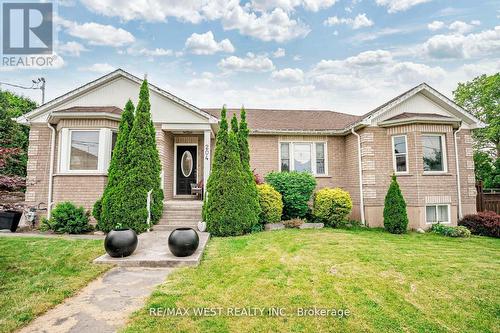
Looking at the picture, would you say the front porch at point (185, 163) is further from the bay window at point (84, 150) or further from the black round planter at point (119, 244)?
the black round planter at point (119, 244)

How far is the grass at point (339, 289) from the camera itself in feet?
10.2

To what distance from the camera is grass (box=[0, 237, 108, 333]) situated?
333cm

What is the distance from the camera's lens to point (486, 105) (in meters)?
21.4

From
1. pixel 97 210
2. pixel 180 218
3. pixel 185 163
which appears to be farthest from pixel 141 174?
pixel 185 163

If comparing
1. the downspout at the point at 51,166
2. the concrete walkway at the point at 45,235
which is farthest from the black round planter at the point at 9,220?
the downspout at the point at 51,166

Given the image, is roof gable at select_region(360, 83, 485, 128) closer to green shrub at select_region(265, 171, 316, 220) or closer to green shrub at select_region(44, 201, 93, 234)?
green shrub at select_region(265, 171, 316, 220)

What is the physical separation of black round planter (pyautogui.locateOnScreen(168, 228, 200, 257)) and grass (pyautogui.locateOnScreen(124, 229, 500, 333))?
0.45m

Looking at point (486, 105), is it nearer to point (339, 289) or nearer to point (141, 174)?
point (339, 289)

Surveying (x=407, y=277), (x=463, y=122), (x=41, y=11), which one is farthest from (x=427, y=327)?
(x=41, y=11)

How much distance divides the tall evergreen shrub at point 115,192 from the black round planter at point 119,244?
8.76 feet

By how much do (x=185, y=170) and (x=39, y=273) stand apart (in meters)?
7.98

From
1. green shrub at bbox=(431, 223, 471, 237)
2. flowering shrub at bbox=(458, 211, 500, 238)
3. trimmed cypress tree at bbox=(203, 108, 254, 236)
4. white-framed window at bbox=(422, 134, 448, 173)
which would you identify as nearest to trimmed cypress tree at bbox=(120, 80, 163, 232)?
trimmed cypress tree at bbox=(203, 108, 254, 236)

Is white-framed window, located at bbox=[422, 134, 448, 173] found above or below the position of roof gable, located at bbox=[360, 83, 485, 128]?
below

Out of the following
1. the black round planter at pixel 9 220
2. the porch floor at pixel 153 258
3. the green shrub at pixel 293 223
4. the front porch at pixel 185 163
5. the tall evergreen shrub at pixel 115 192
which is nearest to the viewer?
the porch floor at pixel 153 258
